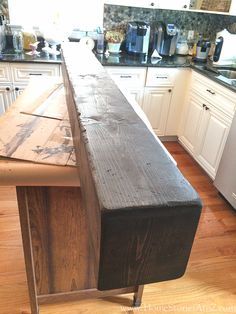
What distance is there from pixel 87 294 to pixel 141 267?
3.43ft

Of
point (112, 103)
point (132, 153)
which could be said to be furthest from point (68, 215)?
point (132, 153)

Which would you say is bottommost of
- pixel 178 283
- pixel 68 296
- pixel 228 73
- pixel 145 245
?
pixel 178 283

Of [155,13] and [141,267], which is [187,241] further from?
[155,13]

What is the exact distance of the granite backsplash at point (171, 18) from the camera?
2832 mm

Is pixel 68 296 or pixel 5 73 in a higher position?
pixel 5 73

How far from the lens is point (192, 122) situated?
269 cm

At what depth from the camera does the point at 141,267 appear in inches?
17.6

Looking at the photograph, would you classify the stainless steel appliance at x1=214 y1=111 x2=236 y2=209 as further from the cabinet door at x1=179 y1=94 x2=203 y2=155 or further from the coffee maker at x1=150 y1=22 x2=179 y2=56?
the coffee maker at x1=150 y1=22 x2=179 y2=56

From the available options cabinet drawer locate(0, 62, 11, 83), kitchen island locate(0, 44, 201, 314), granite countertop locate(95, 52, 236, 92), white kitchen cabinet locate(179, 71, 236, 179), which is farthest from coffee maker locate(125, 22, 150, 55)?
kitchen island locate(0, 44, 201, 314)

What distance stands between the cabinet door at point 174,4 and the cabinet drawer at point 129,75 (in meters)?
0.65

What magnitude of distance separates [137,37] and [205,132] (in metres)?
1.20

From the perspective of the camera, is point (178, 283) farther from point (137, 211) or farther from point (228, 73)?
point (228, 73)

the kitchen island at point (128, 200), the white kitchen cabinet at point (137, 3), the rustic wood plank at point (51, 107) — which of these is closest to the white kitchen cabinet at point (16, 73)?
the white kitchen cabinet at point (137, 3)

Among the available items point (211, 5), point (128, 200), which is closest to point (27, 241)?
point (128, 200)
